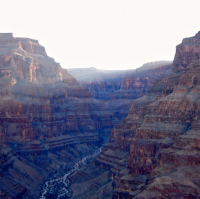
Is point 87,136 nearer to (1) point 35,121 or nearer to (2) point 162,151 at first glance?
(1) point 35,121

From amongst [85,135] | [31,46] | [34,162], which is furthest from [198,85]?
[31,46]

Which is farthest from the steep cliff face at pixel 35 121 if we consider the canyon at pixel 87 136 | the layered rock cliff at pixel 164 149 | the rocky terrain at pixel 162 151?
the layered rock cliff at pixel 164 149

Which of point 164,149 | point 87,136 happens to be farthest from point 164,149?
point 87,136

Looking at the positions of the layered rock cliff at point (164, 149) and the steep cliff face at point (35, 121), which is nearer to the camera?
the layered rock cliff at point (164, 149)

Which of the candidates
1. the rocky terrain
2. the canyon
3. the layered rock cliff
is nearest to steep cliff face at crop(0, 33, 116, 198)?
the canyon

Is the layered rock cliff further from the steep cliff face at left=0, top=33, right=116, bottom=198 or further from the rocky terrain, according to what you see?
the steep cliff face at left=0, top=33, right=116, bottom=198

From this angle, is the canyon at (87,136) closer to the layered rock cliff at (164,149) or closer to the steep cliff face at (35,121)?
the layered rock cliff at (164,149)
